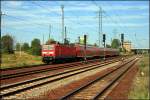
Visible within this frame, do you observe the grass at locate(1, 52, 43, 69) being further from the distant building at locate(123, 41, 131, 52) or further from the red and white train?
the distant building at locate(123, 41, 131, 52)

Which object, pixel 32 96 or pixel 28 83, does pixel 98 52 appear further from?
pixel 32 96

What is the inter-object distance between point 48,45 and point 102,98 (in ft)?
118

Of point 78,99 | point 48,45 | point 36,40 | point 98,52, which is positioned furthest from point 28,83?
point 36,40

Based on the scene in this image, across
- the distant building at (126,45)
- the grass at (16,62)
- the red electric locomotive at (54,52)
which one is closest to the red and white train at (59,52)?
the red electric locomotive at (54,52)

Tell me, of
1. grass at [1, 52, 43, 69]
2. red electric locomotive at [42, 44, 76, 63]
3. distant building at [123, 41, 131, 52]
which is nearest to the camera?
grass at [1, 52, 43, 69]

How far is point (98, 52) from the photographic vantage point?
273ft

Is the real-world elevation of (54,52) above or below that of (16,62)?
above

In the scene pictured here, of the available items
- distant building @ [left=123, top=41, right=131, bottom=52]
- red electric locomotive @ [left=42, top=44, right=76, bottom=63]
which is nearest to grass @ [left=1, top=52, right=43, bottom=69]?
red electric locomotive @ [left=42, top=44, right=76, bottom=63]

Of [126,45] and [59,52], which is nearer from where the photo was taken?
[59,52]

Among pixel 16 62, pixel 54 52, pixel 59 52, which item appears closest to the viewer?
pixel 54 52

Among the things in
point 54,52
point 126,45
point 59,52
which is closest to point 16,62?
point 59,52

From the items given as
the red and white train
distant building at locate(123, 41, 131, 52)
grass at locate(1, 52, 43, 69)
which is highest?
distant building at locate(123, 41, 131, 52)

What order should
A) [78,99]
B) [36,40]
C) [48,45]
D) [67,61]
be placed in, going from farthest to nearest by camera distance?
[36,40]
[67,61]
[48,45]
[78,99]

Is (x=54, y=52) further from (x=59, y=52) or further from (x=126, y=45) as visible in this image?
(x=126, y=45)
